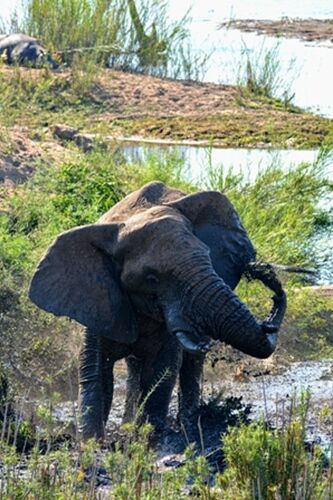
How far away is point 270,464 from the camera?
21.5ft

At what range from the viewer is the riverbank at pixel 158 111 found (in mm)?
19766

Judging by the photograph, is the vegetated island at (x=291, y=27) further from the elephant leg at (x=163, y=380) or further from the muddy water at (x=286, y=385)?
the elephant leg at (x=163, y=380)

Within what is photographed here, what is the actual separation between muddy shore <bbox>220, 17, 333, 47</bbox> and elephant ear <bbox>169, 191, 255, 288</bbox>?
22.1 m

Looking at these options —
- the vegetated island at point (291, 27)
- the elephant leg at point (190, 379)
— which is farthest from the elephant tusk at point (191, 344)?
the vegetated island at point (291, 27)

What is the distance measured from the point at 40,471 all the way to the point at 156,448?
2368mm

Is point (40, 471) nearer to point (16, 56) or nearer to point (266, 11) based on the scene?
point (16, 56)

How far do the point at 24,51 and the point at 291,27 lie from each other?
39.7ft

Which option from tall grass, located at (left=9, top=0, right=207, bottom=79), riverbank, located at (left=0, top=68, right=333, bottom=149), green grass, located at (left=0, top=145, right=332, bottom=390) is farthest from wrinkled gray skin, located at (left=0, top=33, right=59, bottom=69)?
green grass, located at (left=0, top=145, right=332, bottom=390)

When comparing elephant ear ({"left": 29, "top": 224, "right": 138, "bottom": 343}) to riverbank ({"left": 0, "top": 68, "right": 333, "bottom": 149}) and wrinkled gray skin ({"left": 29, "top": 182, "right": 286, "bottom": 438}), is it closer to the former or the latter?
wrinkled gray skin ({"left": 29, "top": 182, "right": 286, "bottom": 438})

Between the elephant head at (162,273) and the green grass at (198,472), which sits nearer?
the green grass at (198,472)

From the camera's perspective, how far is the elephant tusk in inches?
320

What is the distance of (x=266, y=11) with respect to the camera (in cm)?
3744

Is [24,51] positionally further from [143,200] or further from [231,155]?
[143,200]

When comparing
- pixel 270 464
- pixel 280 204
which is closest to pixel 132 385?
pixel 270 464
